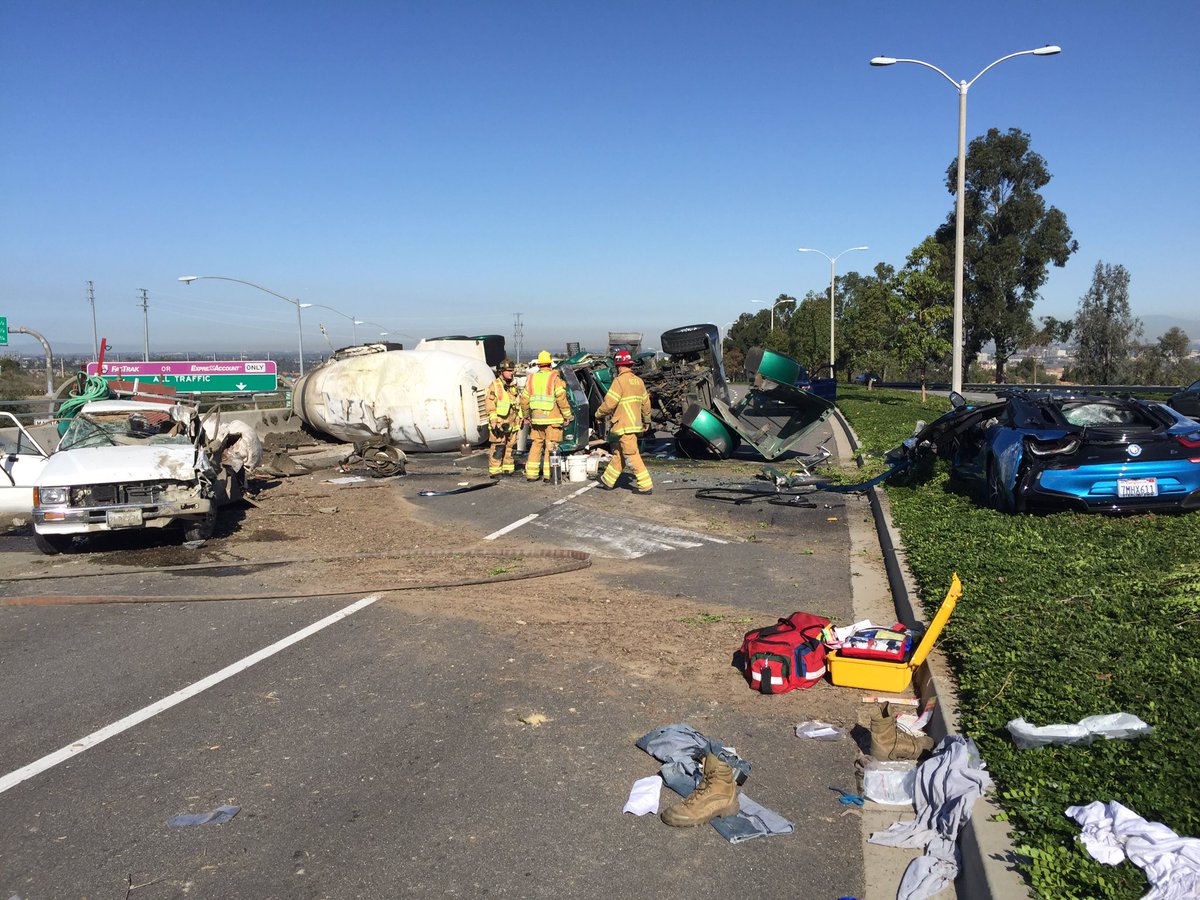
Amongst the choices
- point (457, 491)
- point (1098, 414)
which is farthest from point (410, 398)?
point (1098, 414)

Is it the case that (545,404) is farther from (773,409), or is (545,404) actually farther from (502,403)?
(773,409)

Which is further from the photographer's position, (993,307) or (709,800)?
(993,307)

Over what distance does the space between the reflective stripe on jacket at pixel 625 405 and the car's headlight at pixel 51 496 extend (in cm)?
649

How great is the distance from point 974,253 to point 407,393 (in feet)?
143

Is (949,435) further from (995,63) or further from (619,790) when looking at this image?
(995,63)

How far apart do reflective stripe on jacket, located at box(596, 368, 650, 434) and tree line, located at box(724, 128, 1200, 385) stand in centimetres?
2268

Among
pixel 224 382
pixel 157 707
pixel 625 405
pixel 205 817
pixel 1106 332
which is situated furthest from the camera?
Result: pixel 1106 332

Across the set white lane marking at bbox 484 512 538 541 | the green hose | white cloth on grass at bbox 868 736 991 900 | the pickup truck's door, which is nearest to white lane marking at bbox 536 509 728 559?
white lane marking at bbox 484 512 538 541

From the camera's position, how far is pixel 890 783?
4.37m

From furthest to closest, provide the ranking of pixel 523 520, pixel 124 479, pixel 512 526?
pixel 523 520 < pixel 512 526 < pixel 124 479

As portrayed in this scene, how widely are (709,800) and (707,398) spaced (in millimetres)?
14074

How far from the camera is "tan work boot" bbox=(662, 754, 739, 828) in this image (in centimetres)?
404

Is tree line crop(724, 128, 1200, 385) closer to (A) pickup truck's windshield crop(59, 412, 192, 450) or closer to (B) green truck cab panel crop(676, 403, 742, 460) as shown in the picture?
(B) green truck cab panel crop(676, 403, 742, 460)

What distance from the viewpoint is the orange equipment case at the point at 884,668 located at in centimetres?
554
